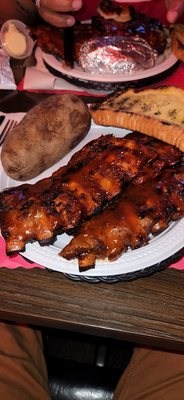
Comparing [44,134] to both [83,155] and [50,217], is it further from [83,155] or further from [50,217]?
[50,217]

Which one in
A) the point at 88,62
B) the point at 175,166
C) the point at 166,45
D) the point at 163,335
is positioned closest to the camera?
the point at 163,335

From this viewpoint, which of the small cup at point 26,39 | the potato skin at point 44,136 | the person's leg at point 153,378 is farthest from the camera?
the small cup at point 26,39

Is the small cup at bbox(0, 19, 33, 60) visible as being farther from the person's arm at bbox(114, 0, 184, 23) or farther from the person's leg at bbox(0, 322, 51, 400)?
the person's leg at bbox(0, 322, 51, 400)

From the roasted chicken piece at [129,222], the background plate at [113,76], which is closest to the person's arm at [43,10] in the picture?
the background plate at [113,76]

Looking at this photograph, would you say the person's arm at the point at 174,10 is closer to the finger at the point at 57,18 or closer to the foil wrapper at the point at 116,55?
the foil wrapper at the point at 116,55

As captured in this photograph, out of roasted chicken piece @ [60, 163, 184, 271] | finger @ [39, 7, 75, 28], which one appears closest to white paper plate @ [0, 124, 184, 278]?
roasted chicken piece @ [60, 163, 184, 271]

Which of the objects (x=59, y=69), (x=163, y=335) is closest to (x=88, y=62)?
(x=59, y=69)

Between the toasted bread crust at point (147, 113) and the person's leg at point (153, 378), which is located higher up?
the toasted bread crust at point (147, 113)
